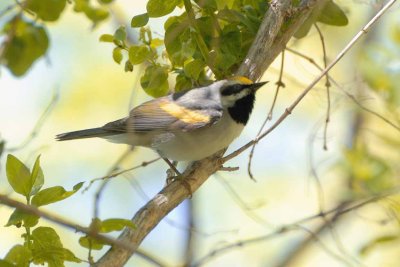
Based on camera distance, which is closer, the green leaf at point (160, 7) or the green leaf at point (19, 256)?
the green leaf at point (19, 256)

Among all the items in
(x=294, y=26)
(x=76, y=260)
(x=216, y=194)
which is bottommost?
(x=76, y=260)

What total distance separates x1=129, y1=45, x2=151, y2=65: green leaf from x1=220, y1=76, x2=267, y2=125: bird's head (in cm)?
56

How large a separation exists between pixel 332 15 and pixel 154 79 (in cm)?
108

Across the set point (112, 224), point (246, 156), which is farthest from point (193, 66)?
point (246, 156)

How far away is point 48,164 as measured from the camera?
6629 mm

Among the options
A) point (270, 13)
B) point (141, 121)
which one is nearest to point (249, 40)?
point (270, 13)

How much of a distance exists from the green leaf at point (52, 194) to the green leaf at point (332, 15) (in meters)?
1.81

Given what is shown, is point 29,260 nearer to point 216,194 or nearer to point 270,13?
point 270,13

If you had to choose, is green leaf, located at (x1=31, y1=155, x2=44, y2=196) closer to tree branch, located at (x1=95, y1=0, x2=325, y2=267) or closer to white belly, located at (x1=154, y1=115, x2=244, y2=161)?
tree branch, located at (x1=95, y1=0, x2=325, y2=267)

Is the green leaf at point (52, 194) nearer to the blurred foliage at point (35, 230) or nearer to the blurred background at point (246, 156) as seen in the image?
the blurred foliage at point (35, 230)

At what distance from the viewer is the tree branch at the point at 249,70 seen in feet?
10.2

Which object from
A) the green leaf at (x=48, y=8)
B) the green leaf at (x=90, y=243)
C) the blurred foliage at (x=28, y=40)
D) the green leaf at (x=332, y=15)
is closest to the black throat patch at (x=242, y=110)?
the green leaf at (x=332, y=15)

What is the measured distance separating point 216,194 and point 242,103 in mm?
3076

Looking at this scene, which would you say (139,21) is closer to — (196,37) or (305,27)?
(196,37)
